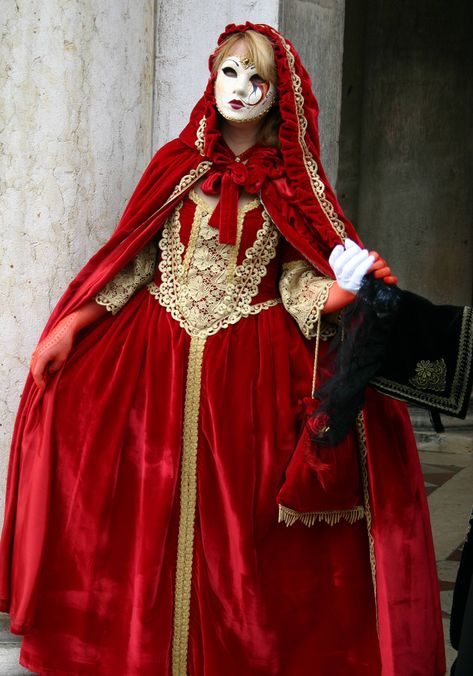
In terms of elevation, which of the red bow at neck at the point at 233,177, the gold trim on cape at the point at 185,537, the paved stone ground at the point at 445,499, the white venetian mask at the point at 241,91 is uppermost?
the white venetian mask at the point at 241,91

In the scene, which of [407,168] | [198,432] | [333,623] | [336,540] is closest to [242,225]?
[198,432]

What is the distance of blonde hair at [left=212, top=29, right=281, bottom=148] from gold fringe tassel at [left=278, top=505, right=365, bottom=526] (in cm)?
103

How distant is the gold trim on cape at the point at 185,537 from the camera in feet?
10.4

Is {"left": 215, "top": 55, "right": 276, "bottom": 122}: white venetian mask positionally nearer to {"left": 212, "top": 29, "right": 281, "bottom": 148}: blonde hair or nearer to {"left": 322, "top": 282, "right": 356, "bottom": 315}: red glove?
{"left": 212, "top": 29, "right": 281, "bottom": 148}: blonde hair

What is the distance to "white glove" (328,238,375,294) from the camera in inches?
106

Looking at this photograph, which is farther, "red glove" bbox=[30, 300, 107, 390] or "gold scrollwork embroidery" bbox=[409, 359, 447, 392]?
"red glove" bbox=[30, 300, 107, 390]

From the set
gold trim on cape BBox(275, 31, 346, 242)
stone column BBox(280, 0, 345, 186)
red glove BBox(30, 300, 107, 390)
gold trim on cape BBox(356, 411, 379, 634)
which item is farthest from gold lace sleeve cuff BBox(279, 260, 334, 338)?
stone column BBox(280, 0, 345, 186)

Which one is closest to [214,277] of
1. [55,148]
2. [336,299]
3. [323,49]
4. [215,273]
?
[215,273]

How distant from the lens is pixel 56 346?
327 centimetres

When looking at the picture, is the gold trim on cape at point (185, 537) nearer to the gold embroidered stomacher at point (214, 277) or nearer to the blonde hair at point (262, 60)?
the gold embroidered stomacher at point (214, 277)

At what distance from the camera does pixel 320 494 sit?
121 inches

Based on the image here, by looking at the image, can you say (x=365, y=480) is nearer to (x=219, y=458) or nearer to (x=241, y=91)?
(x=219, y=458)

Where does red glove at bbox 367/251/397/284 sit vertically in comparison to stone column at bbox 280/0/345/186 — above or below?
below

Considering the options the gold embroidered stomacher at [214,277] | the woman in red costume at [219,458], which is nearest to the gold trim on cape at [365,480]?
the woman in red costume at [219,458]
